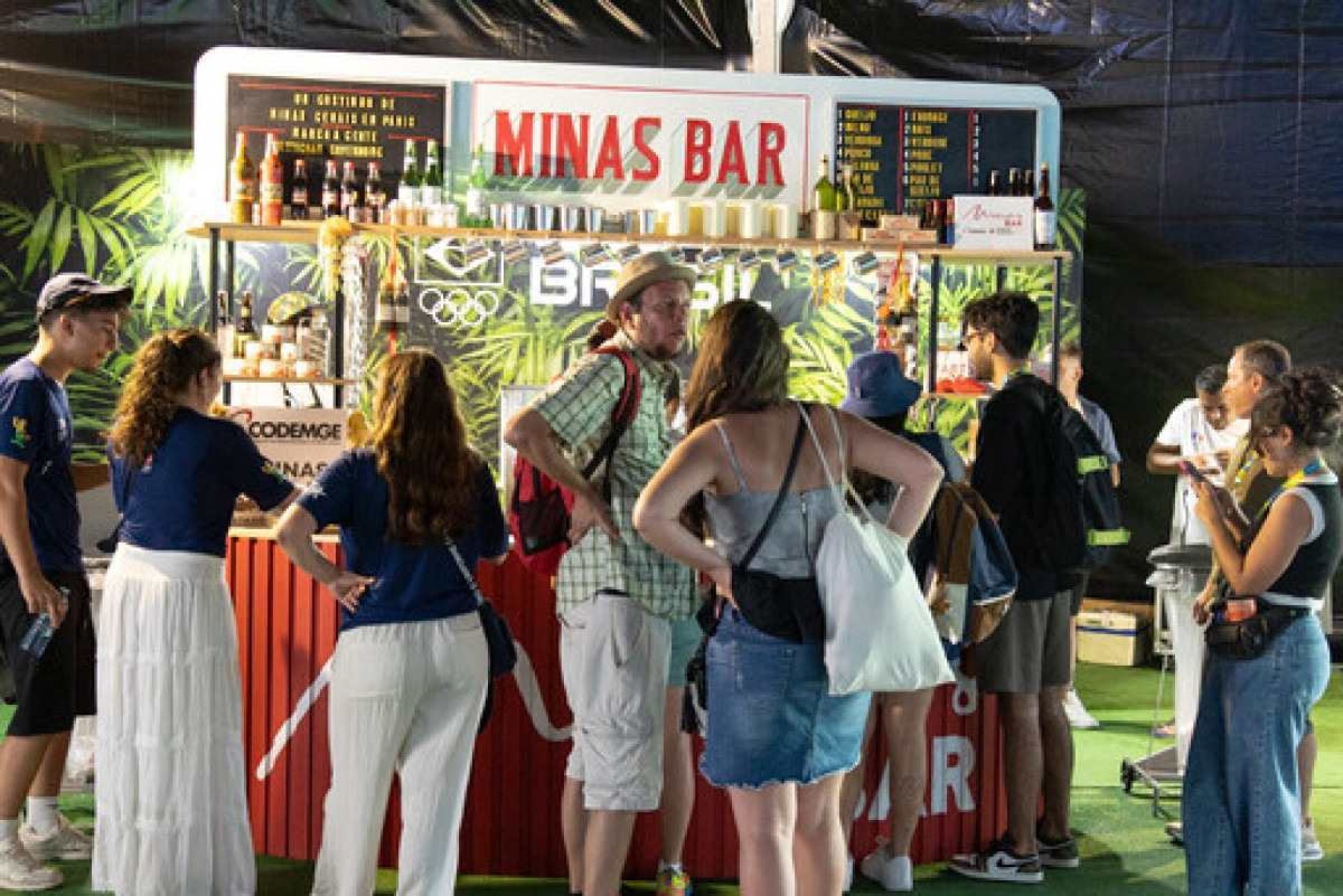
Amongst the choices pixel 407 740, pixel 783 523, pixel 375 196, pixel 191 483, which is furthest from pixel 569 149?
pixel 783 523

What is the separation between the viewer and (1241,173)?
379 inches

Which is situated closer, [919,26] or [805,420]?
[805,420]

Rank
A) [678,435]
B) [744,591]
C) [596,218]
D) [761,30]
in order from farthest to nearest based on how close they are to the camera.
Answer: [761,30]
[596,218]
[678,435]
[744,591]

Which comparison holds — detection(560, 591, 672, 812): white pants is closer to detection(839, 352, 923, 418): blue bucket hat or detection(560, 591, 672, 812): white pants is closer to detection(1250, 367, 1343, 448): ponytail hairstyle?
detection(839, 352, 923, 418): blue bucket hat

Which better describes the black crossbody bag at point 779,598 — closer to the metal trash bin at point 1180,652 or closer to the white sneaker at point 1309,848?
the metal trash bin at point 1180,652

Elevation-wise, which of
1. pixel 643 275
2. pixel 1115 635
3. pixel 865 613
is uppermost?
pixel 643 275

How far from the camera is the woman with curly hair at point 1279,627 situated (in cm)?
433

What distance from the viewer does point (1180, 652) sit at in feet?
20.4

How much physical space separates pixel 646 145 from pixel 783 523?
3999mm

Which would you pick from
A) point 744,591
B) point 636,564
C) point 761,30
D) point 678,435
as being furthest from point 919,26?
point 744,591

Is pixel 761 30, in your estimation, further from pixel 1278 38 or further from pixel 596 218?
pixel 1278 38

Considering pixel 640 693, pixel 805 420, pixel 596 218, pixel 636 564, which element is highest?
pixel 596 218

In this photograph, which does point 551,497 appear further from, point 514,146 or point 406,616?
point 514,146

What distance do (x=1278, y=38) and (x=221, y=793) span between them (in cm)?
729
